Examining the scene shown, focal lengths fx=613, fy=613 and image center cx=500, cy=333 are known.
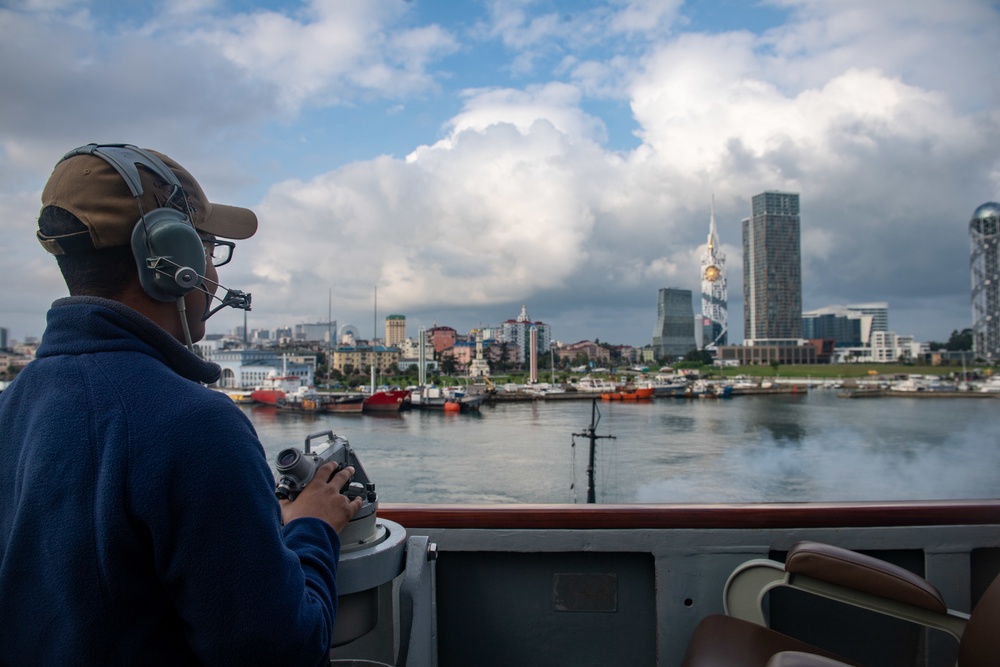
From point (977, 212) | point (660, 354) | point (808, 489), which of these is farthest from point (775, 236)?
point (808, 489)

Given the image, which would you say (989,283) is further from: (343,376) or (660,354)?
(343,376)

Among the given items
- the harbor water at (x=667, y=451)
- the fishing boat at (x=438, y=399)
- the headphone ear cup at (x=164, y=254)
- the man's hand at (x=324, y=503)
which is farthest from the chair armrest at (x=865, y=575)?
the fishing boat at (x=438, y=399)

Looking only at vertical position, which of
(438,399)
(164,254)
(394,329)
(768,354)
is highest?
(394,329)

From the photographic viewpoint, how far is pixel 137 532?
1.62 ft

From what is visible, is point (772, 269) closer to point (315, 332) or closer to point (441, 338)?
point (441, 338)

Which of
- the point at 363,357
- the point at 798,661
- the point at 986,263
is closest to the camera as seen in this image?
the point at 798,661

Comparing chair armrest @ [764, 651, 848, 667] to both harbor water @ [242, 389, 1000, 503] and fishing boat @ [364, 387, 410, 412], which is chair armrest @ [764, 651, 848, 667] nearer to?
harbor water @ [242, 389, 1000, 503]

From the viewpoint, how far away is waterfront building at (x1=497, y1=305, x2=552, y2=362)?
4218 centimetres

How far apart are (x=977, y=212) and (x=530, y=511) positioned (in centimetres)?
4353

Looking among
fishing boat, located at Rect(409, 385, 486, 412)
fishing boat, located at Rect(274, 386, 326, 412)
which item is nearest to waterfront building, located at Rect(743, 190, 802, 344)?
fishing boat, located at Rect(409, 385, 486, 412)

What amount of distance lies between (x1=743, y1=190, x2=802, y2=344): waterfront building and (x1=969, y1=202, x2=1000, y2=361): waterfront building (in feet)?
96.9

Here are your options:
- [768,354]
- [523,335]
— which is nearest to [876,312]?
[768,354]

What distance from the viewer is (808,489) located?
2355 cm

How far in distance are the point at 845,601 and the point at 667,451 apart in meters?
26.8
